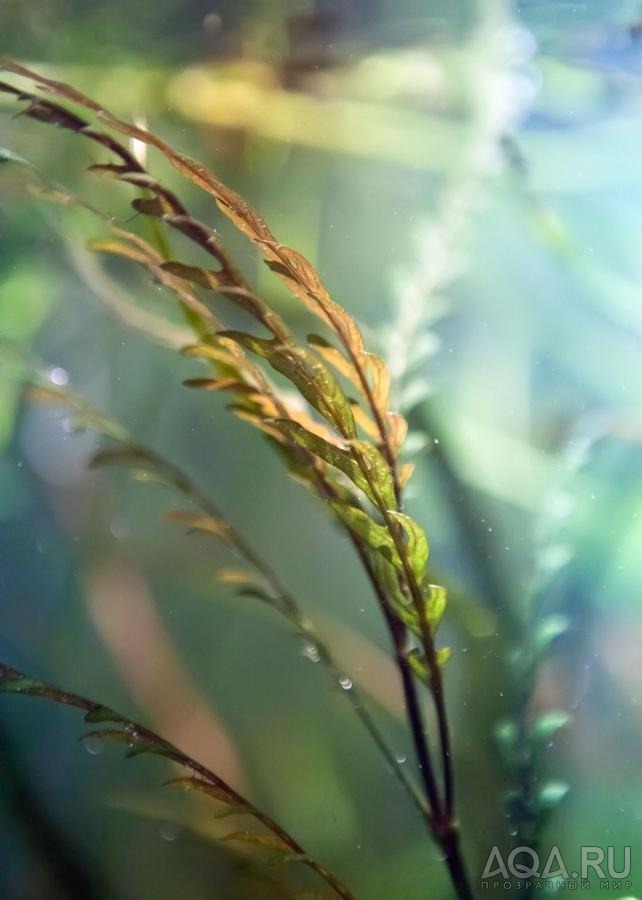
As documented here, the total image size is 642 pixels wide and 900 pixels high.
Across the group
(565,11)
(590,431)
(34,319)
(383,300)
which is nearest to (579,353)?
(590,431)

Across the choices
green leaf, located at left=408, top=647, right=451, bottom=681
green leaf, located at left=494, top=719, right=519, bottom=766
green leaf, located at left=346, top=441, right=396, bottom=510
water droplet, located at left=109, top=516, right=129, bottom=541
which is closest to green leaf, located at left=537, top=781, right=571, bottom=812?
green leaf, located at left=494, top=719, right=519, bottom=766

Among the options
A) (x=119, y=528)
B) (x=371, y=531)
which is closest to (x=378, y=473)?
(x=371, y=531)

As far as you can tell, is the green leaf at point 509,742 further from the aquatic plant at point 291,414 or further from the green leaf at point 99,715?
the green leaf at point 99,715

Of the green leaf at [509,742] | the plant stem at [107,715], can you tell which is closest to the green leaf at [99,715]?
the plant stem at [107,715]

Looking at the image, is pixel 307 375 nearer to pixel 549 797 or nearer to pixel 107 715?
pixel 107 715

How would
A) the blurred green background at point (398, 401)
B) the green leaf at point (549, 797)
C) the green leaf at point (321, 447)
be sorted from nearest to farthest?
the green leaf at point (321, 447), the green leaf at point (549, 797), the blurred green background at point (398, 401)

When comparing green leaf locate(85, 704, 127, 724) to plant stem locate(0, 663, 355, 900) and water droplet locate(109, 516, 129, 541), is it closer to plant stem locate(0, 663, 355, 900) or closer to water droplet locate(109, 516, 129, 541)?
plant stem locate(0, 663, 355, 900)
